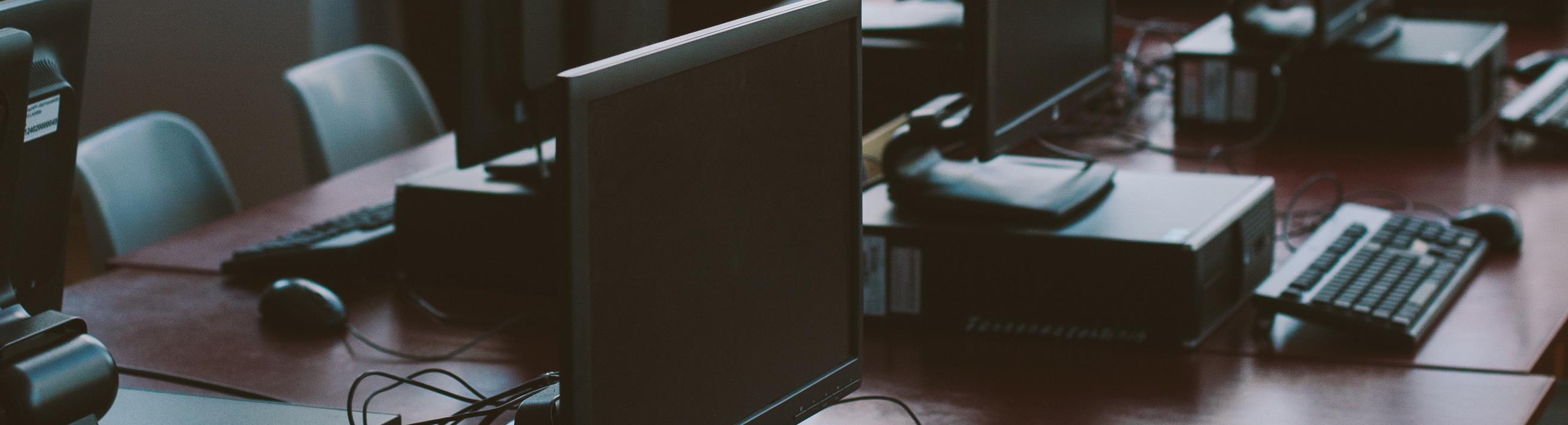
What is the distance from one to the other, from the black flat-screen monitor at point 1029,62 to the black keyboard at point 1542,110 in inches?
29.8

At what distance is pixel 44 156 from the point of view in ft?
4.08

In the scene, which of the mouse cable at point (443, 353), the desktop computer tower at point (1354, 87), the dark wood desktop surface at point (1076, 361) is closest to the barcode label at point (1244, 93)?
the desktop computer tower at point (1354, 87)

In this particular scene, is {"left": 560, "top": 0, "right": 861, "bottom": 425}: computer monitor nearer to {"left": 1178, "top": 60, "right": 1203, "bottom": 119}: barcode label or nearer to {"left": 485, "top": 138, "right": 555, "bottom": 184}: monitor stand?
{"left": 485, "top": 138, "right": 555, "bottom": 184}: monitor stand

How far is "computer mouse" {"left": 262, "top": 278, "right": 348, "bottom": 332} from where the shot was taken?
5.57 feet

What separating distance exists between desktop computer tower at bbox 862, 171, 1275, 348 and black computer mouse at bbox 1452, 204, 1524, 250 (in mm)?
375

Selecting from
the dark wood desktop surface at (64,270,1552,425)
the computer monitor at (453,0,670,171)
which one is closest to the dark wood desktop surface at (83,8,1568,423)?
the dark wood desktop surface at (64,270,1552,425)

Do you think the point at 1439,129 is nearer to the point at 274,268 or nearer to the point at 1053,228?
the point at 1053,228

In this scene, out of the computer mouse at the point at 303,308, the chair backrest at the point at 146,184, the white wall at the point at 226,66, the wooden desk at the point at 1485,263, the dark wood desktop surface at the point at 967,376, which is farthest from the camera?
the white wall at the point at 226,66

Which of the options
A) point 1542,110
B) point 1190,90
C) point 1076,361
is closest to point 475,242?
point 1076,361

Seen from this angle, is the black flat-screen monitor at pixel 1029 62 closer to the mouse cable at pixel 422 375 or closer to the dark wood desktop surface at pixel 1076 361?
the dark wood desktop surface at pixel 1076 361

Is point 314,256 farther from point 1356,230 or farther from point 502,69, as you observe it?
point 1356,230

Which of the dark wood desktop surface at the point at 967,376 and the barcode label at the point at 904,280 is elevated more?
the barcode label at the point at 904,280

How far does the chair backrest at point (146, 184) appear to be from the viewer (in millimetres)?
2248

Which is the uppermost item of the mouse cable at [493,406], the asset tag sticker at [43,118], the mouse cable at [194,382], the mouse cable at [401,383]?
the asset tag sticker at [43,118]
